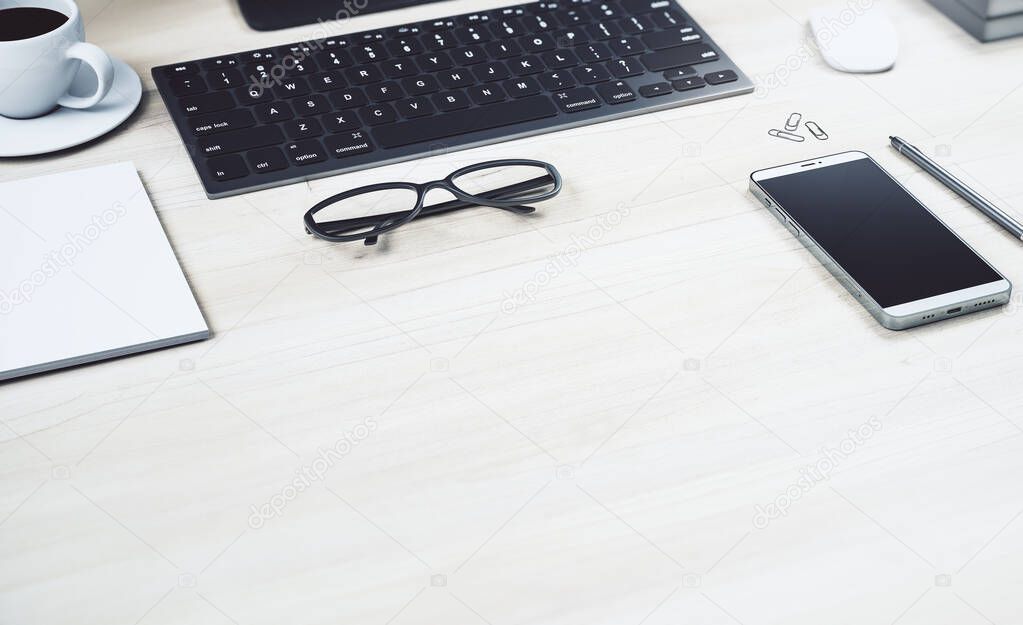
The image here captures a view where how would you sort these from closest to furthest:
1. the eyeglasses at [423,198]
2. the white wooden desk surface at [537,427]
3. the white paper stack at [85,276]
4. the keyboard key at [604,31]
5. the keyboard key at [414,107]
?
the white wooden desk surface at [537,427] → the white paper stack at [85,276] → the eyeglasses at [423,198] → the keyboard key at [414,107] → the keyboard key at [604,31]

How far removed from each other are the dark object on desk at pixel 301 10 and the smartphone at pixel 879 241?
48 cm

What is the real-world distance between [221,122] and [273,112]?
0.05 m

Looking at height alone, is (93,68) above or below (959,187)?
above

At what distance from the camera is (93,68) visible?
925mm

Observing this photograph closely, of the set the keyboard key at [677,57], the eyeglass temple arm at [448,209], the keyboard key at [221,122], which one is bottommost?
the eyeglass temple arm at [448,209]

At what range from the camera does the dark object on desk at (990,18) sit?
1071mm

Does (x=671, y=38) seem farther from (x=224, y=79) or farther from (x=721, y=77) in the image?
(x=224, y=79)

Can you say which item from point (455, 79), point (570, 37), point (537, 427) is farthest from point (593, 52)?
point (537, 427)

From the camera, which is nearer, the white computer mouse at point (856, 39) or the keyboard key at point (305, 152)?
the keyboard key at point (305, 152)

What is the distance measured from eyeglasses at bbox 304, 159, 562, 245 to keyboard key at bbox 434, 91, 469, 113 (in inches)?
3.4

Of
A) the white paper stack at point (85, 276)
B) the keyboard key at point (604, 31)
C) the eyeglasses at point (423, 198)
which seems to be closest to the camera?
the white paper stack at point (85, 276)

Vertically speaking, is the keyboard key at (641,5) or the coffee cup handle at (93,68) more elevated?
the coffee cup handle at (93,68)

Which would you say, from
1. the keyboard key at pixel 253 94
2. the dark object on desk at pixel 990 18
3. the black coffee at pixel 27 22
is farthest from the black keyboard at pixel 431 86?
the dark object on desk at pixel 990 18

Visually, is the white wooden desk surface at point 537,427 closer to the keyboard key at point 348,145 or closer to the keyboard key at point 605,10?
the keyboard key at point 348,145
